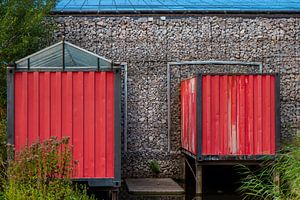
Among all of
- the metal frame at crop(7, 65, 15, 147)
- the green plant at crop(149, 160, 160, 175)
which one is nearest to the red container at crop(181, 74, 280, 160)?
the green plant at crop(149, 160, 160, 175)

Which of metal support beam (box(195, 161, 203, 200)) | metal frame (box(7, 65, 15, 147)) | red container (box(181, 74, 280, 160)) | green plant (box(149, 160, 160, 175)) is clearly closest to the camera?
metal frame (box(7, 65, 15, 147))

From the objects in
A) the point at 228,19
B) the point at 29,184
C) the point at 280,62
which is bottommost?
the point at 29,184

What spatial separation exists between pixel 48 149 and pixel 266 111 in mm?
4661

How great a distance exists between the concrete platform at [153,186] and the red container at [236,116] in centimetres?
109

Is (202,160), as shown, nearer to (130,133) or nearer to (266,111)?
(266,111)

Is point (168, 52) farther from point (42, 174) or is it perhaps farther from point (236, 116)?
point (42, 174)

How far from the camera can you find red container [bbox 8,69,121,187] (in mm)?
9398

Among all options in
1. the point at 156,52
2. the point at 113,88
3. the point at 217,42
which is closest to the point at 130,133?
the point at 156,52

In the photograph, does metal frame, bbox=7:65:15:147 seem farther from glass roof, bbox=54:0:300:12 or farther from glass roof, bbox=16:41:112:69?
glass roof, bbox=54:0:300:12

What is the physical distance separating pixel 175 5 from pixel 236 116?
15.9 feet

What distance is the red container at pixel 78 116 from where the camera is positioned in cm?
940

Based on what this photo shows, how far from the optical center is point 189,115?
12.8 metres

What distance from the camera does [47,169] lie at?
8305 mm

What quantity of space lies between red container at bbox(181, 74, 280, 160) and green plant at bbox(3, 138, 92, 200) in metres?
3.64
